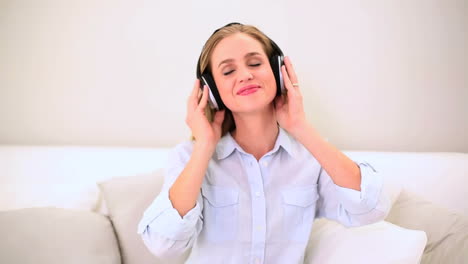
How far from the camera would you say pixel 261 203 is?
1.10 metres

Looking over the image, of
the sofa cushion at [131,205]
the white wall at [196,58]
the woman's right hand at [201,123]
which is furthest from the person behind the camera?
the white wall at [196,58]

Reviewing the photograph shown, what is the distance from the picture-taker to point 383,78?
177 cm

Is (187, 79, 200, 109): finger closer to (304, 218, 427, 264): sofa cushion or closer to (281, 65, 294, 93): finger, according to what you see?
(281, 65, 294, 93): finger

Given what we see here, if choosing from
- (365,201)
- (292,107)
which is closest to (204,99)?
(292,107)

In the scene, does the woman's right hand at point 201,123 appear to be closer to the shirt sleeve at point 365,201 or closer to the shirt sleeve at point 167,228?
the shirt sleeve at point 167,228

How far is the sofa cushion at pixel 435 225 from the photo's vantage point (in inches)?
45.2

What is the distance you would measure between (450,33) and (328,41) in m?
0.54

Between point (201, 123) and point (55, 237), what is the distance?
600mm

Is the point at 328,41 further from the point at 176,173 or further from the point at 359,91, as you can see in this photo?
the point at 176,173

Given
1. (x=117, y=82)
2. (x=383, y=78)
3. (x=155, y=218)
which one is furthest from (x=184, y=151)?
(x=383, y=78)

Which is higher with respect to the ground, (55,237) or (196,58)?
(196,58)

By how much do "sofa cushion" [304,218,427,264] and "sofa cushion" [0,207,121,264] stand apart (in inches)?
26.7

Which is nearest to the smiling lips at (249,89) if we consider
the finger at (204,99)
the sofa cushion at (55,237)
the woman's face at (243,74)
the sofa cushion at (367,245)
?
the woman's face at (243,74)

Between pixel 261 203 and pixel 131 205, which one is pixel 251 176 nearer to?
pixel 261 203
